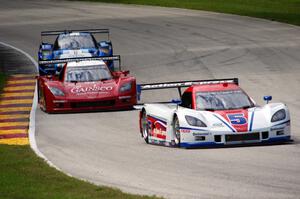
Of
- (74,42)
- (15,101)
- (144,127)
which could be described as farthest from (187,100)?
(74,42)

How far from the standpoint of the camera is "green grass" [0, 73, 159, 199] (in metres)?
14.2

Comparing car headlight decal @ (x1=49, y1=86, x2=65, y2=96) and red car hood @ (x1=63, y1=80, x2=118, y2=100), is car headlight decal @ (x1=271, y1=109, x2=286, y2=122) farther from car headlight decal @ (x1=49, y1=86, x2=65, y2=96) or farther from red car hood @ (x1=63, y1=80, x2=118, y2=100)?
car headlight decal @ (x1=49, y1=86, x2=65, y2=96)

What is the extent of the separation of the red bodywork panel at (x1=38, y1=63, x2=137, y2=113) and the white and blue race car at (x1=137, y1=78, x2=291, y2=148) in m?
5.46

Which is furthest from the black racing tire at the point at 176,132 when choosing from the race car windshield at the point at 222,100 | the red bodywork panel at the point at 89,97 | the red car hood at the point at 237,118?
the red bodywork panel at the point at 89,97

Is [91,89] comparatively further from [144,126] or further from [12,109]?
[144,126]

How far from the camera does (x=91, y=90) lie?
26734mm

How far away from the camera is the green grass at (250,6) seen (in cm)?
5269

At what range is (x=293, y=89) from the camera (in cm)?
2916

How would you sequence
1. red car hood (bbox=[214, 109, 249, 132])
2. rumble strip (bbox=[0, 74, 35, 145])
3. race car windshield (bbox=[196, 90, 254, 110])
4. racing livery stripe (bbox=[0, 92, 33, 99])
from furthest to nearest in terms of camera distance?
racing livery stripe (bbox=[0, 92, 33, 99]), rumble strip (bbox=[0, 74, 35, 145]), race car windshield (bbox=[196, 90, 254, 110]), red car hood (bbox=[214, 109, 249, 132])

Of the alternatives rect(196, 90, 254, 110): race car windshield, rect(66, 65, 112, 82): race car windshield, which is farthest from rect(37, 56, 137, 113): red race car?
rect(196, 90, 254, 110): race car windshield

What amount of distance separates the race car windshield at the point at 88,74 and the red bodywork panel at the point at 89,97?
1.63 ft

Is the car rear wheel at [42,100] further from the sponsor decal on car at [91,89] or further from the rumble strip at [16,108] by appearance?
the sponsor decal on car at [91,89]

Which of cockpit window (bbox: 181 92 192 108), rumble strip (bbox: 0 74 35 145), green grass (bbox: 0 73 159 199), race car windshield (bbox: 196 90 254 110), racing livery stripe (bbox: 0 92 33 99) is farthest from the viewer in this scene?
racing livery stripe (bbox: 0 92 33 99)

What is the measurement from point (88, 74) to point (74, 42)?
7.75 m
